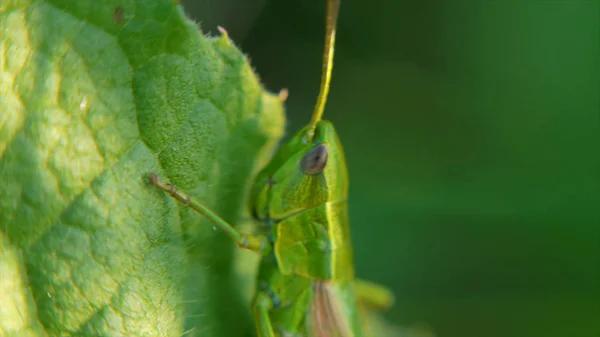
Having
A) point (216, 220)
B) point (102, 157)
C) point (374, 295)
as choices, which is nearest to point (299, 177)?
point (216, 220)

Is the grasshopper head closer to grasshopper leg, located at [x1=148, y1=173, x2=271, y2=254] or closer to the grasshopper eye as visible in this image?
the grasshopper eye

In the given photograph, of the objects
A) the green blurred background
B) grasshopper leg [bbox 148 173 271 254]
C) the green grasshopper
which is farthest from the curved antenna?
the green blurred background

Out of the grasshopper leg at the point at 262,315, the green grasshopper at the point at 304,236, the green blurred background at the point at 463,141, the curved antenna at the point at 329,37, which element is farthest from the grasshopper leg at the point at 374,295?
the curved antenna at the point at 329,37

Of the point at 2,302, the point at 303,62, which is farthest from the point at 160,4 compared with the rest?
the point at 303,62

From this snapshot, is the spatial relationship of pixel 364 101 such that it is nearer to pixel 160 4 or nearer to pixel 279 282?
pixel 279 282

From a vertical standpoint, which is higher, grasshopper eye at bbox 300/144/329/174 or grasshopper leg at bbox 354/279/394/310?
grasshopper eye at bbox 300/144/329/174

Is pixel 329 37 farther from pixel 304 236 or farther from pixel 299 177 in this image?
pixel 304 236
